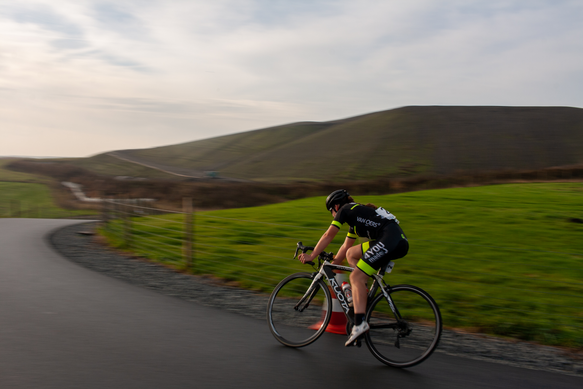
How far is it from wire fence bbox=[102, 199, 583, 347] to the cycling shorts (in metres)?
1.66

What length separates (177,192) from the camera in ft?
153

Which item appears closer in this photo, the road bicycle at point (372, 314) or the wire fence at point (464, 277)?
the road bicycle at point (372, 314)

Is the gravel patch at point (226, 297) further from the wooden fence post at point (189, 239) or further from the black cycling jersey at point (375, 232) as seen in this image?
the black cycling jersey at point (375, 232)

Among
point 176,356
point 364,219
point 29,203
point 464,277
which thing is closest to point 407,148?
point 29,203

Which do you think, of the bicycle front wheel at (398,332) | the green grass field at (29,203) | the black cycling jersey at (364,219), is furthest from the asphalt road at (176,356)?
the green grass field at (29,203)

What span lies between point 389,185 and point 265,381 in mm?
33898

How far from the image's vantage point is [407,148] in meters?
55.6

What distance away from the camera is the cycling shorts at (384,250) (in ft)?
15.9

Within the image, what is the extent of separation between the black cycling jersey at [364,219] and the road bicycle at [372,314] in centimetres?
41

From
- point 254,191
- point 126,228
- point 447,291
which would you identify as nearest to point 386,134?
point 254,191

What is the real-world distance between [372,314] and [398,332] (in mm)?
302

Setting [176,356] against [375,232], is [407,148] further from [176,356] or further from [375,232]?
[176,356]

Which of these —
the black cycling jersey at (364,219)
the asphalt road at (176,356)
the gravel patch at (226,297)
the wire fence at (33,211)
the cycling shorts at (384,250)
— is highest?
the black cycling jersey at (364,219)

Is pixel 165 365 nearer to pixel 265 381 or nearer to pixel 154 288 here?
pixel 265 381
